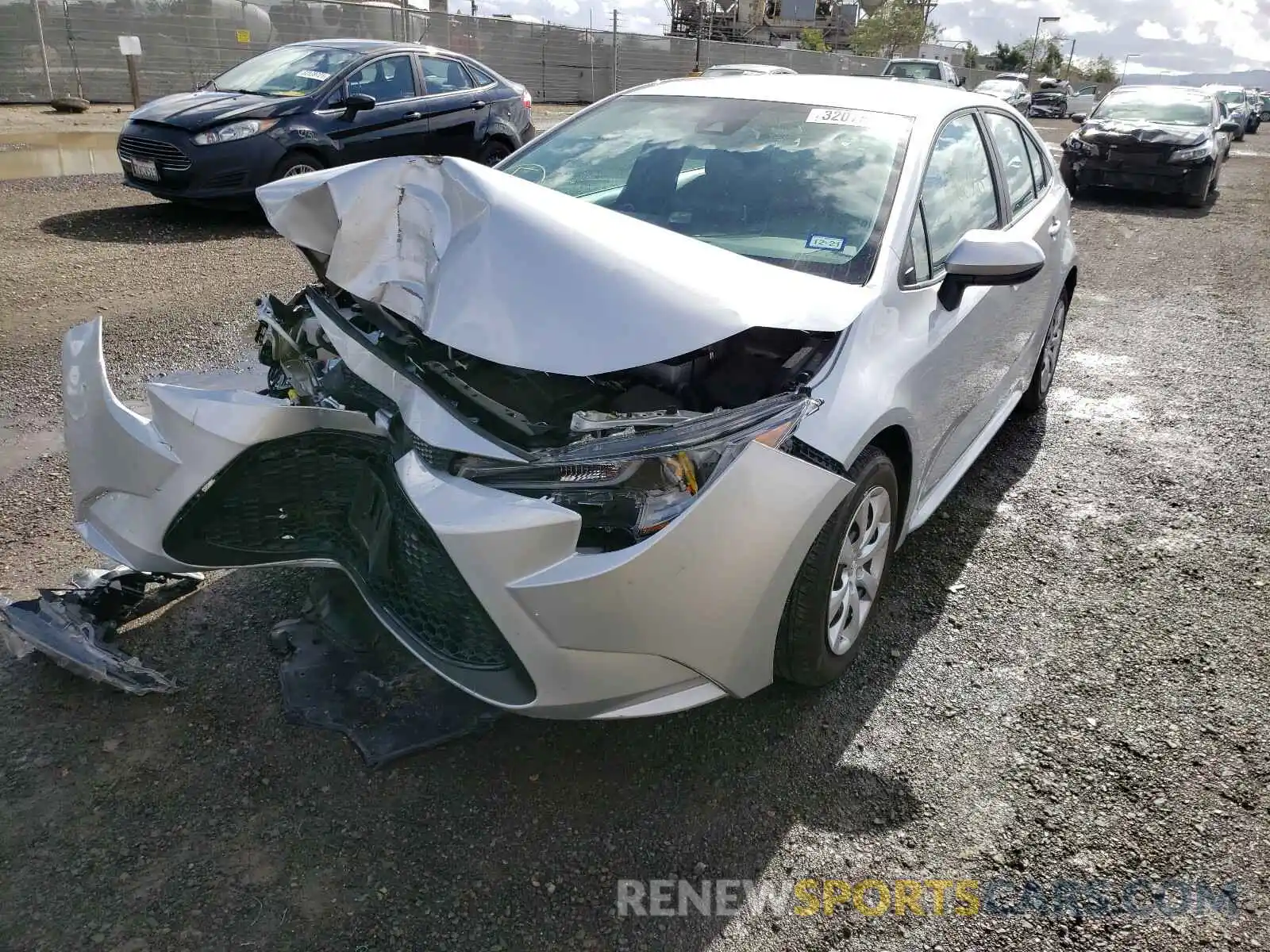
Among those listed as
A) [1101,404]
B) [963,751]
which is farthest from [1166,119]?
[963,751]

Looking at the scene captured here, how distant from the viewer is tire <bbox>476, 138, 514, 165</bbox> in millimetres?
9852

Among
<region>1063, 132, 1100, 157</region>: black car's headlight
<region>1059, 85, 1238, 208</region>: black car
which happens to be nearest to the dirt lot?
<region>1059, 85, 1238, 208</region>: black car

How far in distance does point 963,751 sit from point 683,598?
43.2 inches

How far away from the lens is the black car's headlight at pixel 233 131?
798 cm

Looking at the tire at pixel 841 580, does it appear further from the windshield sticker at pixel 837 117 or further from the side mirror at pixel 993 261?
the windshield sticker at pixel 837 117

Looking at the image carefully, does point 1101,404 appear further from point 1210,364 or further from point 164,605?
point 164,605

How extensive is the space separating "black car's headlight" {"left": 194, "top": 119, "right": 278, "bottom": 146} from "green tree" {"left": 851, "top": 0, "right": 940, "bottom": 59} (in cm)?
5977

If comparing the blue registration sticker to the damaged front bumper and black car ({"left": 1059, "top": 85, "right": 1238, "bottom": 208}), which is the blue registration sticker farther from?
black car ({"left": 1059, "top": 85, "right": 1238, "bottom": 208})

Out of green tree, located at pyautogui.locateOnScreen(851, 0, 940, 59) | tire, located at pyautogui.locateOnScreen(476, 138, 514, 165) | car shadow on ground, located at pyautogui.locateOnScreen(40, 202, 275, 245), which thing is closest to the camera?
car shadow on ground, located at pyautogui.locateOnScreen(40, 202, 275, 245)

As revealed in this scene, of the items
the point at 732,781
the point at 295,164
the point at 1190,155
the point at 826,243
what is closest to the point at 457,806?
the point at 732,781

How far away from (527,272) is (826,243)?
3.72ft

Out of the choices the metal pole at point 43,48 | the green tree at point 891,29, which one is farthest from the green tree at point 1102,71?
the metal pole at point 43,48

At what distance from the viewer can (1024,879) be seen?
2.31 m

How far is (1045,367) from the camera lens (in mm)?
5137
